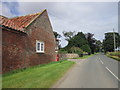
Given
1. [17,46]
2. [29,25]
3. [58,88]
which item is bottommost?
[58,88]

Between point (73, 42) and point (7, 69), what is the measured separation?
58227 millimetres

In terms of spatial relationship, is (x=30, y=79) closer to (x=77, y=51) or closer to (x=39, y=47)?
(x=39, y=47)

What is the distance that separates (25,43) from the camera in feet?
34.7

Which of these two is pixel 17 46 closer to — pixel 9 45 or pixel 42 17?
pixel 9 45

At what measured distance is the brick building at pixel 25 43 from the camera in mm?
8387

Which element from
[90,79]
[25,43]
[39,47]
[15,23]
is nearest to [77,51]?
[39,47]

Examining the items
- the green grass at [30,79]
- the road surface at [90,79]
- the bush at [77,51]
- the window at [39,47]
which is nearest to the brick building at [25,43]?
the window at [39,47]

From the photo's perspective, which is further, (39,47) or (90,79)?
(39,47)

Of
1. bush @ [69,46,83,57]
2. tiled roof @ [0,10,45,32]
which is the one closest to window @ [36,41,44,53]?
tiled roof @ [0,10,45,32]

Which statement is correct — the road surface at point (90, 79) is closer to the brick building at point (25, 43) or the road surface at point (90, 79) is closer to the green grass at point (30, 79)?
the green grass at point (30, 79)

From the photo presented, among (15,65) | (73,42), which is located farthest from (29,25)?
(73,42)

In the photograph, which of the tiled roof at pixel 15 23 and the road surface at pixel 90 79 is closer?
the road surface at pixel 90 79

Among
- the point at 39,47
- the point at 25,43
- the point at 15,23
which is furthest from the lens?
the point at 39,47

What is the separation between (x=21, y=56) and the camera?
9961 mm
